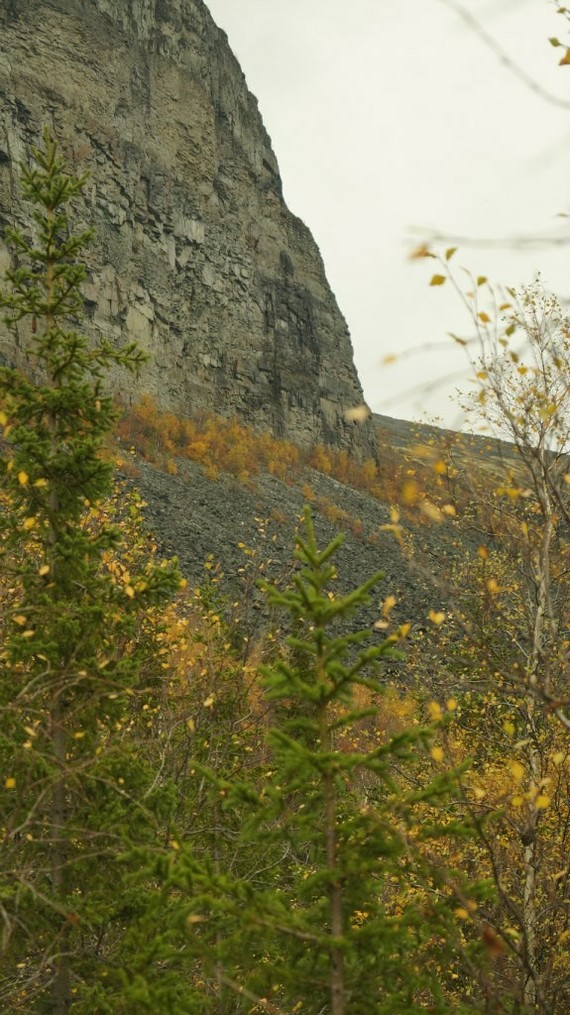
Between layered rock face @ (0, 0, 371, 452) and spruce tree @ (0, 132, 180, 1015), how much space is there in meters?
34.1

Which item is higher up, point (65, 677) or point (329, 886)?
point (65, 677)

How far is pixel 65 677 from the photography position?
552 cm

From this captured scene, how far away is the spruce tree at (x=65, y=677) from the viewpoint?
5543 millimetres

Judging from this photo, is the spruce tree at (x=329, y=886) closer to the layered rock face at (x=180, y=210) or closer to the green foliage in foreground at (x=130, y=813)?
the green foliage in foreground at (x=130, y=813)

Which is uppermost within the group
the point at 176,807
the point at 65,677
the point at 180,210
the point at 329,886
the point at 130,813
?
the point at 180,210

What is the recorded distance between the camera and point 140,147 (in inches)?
1932

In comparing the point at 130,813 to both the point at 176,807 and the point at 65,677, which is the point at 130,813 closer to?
the point at 176,807

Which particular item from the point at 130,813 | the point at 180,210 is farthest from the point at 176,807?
the point at 180,210

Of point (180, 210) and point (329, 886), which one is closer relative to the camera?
point (329, 886)

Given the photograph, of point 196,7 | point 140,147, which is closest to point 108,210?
point 140,147

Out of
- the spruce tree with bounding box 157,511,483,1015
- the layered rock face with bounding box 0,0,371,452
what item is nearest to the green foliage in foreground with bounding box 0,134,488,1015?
the spruce tree with bounding box 157,511,483,1015

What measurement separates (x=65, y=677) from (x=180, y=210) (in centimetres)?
5031

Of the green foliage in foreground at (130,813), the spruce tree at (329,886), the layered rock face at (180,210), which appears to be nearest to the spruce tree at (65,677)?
the green foliage in foreground at (130,813)

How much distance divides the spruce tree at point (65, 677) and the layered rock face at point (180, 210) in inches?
1341
